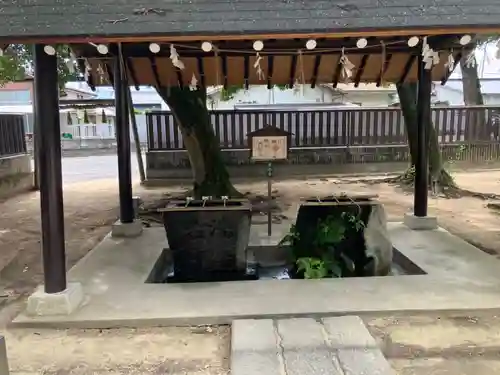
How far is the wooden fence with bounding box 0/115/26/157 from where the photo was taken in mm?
12195

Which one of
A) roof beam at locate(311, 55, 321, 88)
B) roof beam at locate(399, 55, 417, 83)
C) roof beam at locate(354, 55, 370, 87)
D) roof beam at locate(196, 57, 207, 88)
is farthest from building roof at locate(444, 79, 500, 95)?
roof beam at locate(196, 57, 207, 88)

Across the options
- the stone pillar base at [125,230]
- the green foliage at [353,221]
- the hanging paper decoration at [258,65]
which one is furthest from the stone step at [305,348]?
the stone pillar base at [125,230]

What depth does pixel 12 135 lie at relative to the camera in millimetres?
12805

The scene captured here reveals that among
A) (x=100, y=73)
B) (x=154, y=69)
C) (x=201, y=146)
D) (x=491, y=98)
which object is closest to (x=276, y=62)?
(x=154, y=69)

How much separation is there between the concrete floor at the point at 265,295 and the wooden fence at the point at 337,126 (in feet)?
30.0

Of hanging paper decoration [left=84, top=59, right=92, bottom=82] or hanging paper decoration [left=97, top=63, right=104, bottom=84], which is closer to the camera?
hanging paper decoration [left=84, top=59, right=92, bottom=82]

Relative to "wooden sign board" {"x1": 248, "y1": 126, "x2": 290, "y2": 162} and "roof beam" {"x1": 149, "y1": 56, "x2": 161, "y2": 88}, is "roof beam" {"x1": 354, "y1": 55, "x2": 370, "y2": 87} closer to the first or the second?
"wooden sign board" {"x1": 248, "y1": 126, "x2": 290, "y2": 162}

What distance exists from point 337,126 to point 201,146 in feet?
21.3

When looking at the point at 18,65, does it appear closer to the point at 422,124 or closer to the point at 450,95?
the point at 422,124

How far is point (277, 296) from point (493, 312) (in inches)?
70.3

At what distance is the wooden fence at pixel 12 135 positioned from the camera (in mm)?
12195

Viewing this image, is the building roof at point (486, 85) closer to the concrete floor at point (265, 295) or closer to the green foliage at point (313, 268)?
the concrete floor at point (265, 295)

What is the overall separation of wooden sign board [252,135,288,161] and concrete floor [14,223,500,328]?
212 cm

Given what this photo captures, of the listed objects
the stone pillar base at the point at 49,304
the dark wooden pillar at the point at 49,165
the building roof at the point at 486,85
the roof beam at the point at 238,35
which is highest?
the building roof at the point at 486,85
